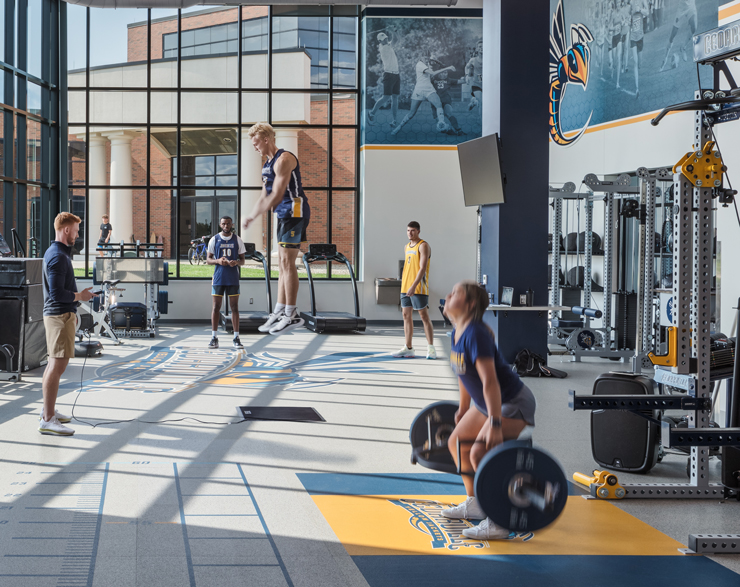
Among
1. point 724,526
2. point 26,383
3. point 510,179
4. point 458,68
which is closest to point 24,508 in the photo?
point 724,526

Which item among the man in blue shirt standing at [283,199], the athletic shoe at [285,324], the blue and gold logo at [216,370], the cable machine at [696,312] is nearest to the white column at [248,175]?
the blue and gold logo at [216,370]

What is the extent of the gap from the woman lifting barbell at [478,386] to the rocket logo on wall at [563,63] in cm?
1051

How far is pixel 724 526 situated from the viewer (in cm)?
388

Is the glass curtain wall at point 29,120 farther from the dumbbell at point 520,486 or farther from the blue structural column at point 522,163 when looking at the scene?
the dumbbell at point 520,486

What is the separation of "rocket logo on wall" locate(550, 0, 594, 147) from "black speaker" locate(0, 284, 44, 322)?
368 inches

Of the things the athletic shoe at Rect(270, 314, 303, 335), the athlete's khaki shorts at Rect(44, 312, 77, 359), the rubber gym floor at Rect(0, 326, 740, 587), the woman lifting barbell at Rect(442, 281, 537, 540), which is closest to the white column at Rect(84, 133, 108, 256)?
the rubber gym floor at Rect(0, 326, 740, 587)

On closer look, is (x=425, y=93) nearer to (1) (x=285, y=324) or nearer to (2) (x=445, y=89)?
(2) (x=445, y=89)

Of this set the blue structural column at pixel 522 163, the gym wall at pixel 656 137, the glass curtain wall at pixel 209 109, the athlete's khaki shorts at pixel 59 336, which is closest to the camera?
the athlete's khaki shorts at pixel 59 336

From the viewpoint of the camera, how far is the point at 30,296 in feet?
27.2

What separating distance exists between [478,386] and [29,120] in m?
13.4

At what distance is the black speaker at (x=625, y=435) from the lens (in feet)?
15.8

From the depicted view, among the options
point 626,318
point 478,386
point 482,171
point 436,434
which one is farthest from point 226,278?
point 478,386

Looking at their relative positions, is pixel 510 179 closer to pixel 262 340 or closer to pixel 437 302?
pixel 262 340

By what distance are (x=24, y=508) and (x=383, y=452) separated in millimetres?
2402
